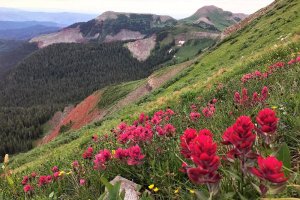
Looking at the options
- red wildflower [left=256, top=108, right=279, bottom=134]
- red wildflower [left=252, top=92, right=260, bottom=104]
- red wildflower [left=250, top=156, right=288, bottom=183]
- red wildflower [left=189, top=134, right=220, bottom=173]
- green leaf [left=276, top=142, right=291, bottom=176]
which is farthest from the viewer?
red wildflower [left=252, top=92, right=260, bottom=104]

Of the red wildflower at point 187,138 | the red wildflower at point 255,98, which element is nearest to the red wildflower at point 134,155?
the red wildflower at point 187,138

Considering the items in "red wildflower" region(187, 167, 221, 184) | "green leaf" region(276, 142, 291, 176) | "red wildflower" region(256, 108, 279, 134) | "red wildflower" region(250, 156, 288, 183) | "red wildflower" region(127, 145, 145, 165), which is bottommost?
"red wildflower" region(127, 145, 145, 165)

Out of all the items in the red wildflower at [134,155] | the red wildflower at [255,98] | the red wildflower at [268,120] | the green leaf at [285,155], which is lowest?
the red wildflower at [134,155]

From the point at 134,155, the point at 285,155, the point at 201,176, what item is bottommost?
the point at 134,155

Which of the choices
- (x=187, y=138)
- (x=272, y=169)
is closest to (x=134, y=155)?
(x=187, y=138)

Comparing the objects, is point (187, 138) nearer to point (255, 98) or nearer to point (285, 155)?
point (285, 155)

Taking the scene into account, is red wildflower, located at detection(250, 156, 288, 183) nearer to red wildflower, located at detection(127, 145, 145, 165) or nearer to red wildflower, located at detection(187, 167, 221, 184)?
red wildflower, located at detection(187, 167, 221, 184)

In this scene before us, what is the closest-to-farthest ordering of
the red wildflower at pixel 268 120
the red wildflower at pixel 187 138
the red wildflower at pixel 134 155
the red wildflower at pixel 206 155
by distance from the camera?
the red wildflower at pixel 206 155
the red wildflower at pixel 268 120
the red wildflower at pixel 187 138
the red wildflower at pixel 134 155

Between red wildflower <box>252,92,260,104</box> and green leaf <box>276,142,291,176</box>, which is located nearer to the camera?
green leaf <box>276,142,291,176</box>

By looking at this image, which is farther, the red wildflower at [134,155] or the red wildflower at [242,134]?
the red wildflower at [134,155]

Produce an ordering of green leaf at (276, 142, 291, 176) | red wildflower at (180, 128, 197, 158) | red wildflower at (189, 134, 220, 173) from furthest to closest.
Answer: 1. green leaf at (276, 142, 291, 176)
2. red wildflower at (180, 128, 197, 158)
3. red wildflower at (189, 134, 220, 173)

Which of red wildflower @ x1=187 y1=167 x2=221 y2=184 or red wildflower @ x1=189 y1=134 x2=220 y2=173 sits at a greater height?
red wildflower @ x1=189 y1=134 x2=220 y2=173

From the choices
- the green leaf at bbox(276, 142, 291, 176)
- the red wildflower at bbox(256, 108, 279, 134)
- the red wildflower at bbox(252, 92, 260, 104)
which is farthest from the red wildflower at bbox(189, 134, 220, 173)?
the red wildflower at bbox(252, 92, 260, 104)

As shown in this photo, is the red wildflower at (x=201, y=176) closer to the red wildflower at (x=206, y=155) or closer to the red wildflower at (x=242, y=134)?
the red wildflower at (x=206, y=155)
